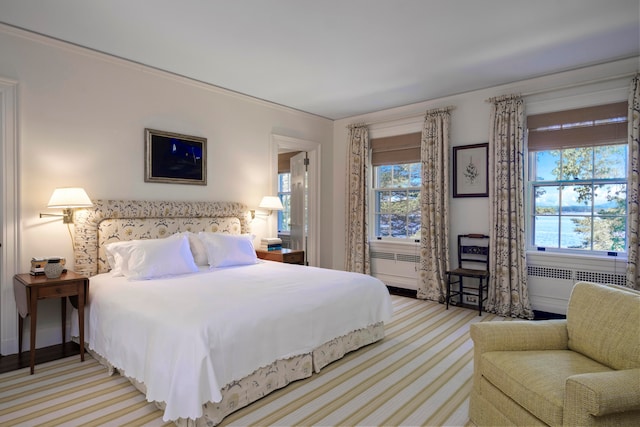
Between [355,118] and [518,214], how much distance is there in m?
2.91

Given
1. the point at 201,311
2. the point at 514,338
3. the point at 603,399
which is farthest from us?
the point at 201,311

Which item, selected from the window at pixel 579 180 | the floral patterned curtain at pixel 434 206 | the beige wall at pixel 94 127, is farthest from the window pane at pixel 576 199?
the beige wall at pixel 94 127

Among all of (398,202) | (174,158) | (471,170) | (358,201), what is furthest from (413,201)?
(174,158)

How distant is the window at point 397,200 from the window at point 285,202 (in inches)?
62.0

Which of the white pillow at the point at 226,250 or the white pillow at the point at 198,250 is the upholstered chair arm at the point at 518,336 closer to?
the white pillow at the point at 226,250

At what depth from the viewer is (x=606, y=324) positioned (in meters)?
1.96

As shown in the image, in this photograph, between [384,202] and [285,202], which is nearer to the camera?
[384,202]

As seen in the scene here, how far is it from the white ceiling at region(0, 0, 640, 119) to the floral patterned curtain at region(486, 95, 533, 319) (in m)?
0.51

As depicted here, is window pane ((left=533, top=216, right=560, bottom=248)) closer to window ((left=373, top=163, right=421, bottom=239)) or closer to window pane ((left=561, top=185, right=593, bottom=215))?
window pane ((left=561, top=185, right=593, bottom=215))

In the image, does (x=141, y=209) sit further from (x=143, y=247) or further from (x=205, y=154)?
(x=205, y=154)

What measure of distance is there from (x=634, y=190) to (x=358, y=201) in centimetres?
329

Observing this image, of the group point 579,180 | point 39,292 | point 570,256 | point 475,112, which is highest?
point 475,112

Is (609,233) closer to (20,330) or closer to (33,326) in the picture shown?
(33,326)

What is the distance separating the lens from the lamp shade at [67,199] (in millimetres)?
3049
